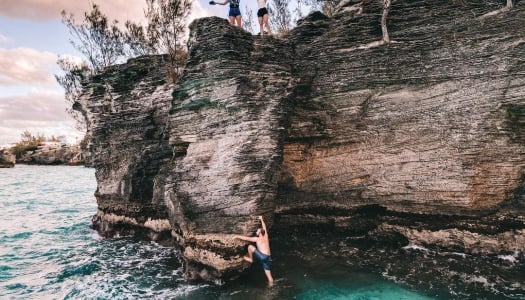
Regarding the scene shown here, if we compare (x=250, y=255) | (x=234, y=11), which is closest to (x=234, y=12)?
(x=234, y=11)

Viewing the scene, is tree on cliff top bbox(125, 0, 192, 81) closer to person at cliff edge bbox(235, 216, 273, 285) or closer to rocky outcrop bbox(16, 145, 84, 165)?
person at cliff edge bbox(235, 216, 273, 285)

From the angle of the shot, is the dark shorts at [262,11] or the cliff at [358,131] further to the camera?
the dark shorts at [262,11]

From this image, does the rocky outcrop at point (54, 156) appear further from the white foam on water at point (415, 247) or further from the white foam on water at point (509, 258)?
the white foam on water at point (509, 258)

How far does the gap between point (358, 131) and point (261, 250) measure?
639 cm

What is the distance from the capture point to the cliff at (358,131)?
12.3 metres

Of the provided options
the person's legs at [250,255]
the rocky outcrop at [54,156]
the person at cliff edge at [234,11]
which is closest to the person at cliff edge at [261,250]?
the person's legs at [250,255]

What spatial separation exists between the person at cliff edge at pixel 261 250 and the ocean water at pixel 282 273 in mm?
577

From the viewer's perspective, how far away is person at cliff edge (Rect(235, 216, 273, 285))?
11.9 meters

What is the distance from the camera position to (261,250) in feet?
39.4

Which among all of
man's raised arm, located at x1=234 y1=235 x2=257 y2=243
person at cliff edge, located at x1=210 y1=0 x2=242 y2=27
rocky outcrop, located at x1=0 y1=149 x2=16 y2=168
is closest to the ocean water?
man's raised arm, located at x1=234 y1=235 x2=257 y2=243

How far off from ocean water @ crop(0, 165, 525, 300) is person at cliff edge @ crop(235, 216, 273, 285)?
1.89ft

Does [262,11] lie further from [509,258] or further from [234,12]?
[509,258]

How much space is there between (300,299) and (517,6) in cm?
1238

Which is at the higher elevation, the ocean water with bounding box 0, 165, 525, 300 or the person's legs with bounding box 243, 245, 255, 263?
the person's legs with bounding box 243, 245, 255, 263
